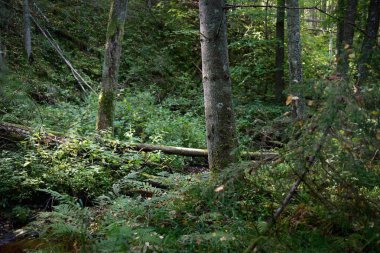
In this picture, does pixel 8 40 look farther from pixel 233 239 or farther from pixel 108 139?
pixel 233 239

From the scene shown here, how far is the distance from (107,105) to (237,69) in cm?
797

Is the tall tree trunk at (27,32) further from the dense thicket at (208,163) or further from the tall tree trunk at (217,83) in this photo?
the tall tree trunk at (217,83)

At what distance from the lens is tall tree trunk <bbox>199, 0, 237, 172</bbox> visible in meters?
4.59

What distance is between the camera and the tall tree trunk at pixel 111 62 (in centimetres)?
827

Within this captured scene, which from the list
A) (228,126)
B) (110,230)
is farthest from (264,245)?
(228,126)

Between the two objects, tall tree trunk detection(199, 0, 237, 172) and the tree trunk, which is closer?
tall tree trunk detection(199, 0, 237, 172)

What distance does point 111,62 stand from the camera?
8.30 metres

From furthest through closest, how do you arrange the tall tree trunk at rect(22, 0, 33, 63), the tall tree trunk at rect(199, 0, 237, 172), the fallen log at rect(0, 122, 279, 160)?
the tall tree trunk at rect(22, 0, 33, 63)
the fallen log at rect(0, 122, 279, 160)
the tall tree trunk at rect(199, 0, 237, 172)

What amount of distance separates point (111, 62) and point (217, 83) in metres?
4.35

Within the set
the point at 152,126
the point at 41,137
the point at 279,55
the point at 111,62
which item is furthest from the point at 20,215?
the point at 279,55

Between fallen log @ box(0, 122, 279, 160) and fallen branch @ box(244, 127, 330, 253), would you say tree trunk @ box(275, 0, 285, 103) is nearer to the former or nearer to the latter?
fallen log @ box(0, 122, 279, 160)

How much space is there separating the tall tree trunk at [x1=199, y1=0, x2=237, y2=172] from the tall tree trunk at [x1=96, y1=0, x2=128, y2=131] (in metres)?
4.07

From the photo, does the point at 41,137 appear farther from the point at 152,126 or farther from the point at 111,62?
the point at 152,126

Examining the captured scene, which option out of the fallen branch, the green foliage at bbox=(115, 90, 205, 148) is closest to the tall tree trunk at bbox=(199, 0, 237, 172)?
the fallen branch
